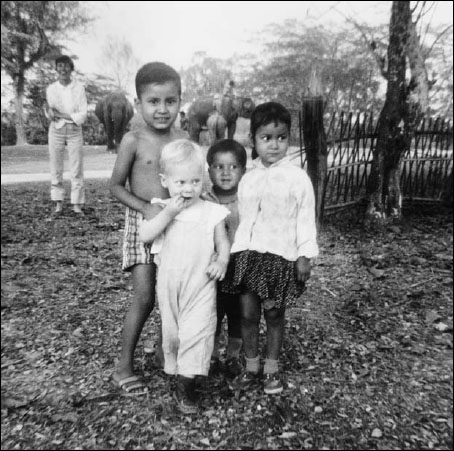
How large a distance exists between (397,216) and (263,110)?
4247mm

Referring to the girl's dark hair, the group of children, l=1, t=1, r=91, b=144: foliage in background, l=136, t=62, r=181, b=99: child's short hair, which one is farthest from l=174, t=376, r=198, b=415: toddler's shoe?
l=1, t=1, r=91, b=144: foliage in background

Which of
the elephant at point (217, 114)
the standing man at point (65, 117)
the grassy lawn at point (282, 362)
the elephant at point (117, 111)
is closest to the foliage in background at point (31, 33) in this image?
the elephant at point (117, 111)

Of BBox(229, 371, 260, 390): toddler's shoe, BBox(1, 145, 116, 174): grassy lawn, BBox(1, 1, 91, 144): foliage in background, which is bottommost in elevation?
BBox(1, 145, 116, 174): grassy lawn

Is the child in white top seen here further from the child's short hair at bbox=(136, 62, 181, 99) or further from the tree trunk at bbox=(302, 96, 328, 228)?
the tree trunk at bbox=(302, 96, 328, 228)

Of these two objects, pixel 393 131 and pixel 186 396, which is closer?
pixel 186 396

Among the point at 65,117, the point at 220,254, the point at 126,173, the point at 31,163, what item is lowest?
the point at 31,163

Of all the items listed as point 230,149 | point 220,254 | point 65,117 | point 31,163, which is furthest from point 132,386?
point 31,163

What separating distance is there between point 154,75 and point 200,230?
32.3 inches

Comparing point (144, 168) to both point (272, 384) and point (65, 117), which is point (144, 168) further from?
point (65, 117)

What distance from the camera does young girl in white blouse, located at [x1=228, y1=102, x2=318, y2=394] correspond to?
2406 millimetres

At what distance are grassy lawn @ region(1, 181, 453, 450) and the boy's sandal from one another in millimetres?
51

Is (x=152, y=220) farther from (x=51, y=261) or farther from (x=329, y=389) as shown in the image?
(x=51, y=261)

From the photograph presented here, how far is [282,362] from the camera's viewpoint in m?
2.94

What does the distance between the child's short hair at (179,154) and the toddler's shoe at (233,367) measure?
1.22m
